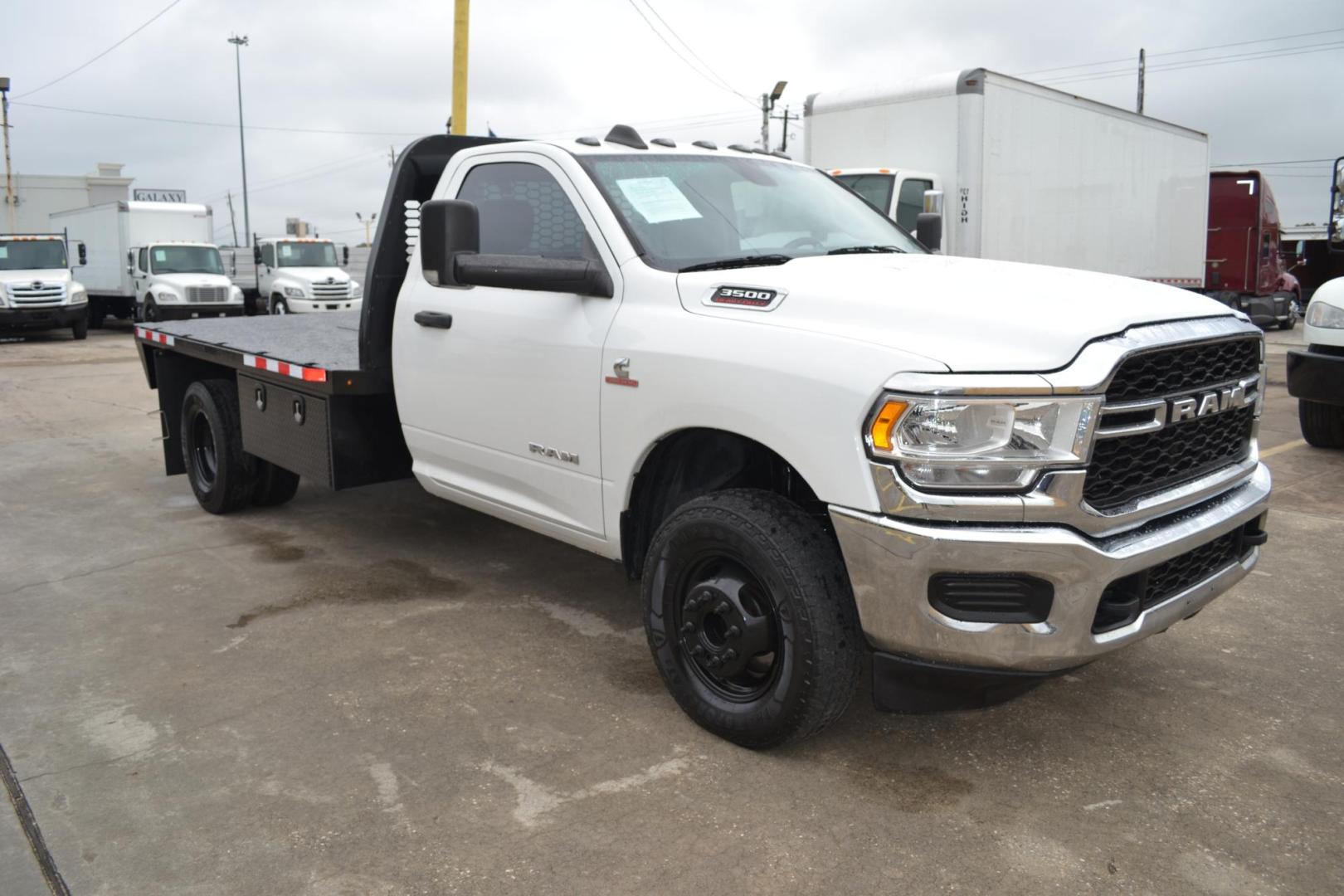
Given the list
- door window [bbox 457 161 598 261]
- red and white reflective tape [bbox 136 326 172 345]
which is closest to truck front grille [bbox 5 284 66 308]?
red and white reflective tape [bbox 136 326 172 345]

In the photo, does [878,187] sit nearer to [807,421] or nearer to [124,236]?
[807,421]

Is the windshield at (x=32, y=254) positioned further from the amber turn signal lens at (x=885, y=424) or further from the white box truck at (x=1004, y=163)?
the amber turn signal lens at (x=885, y=424)

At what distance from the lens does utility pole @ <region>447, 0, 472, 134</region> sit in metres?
12.3

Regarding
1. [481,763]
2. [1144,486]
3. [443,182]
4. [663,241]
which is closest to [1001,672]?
[1144,486]

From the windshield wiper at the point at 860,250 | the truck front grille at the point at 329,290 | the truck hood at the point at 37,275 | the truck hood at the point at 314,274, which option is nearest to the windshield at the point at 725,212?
the windshield wiper at the point at 860,250

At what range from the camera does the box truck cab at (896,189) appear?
36.4 ft

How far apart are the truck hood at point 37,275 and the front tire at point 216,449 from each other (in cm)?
1770

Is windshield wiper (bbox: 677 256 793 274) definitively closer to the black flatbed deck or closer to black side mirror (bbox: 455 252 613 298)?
black side mirror (bbox: 455 252 613 298)

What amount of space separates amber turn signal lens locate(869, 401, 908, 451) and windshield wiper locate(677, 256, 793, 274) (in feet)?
3.40

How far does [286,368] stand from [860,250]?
2.79 meters

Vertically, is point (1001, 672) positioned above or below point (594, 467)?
below

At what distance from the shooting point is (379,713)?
3730mm

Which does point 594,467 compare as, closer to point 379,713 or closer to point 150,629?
point 379,713

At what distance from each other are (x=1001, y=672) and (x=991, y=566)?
1.08 ft
